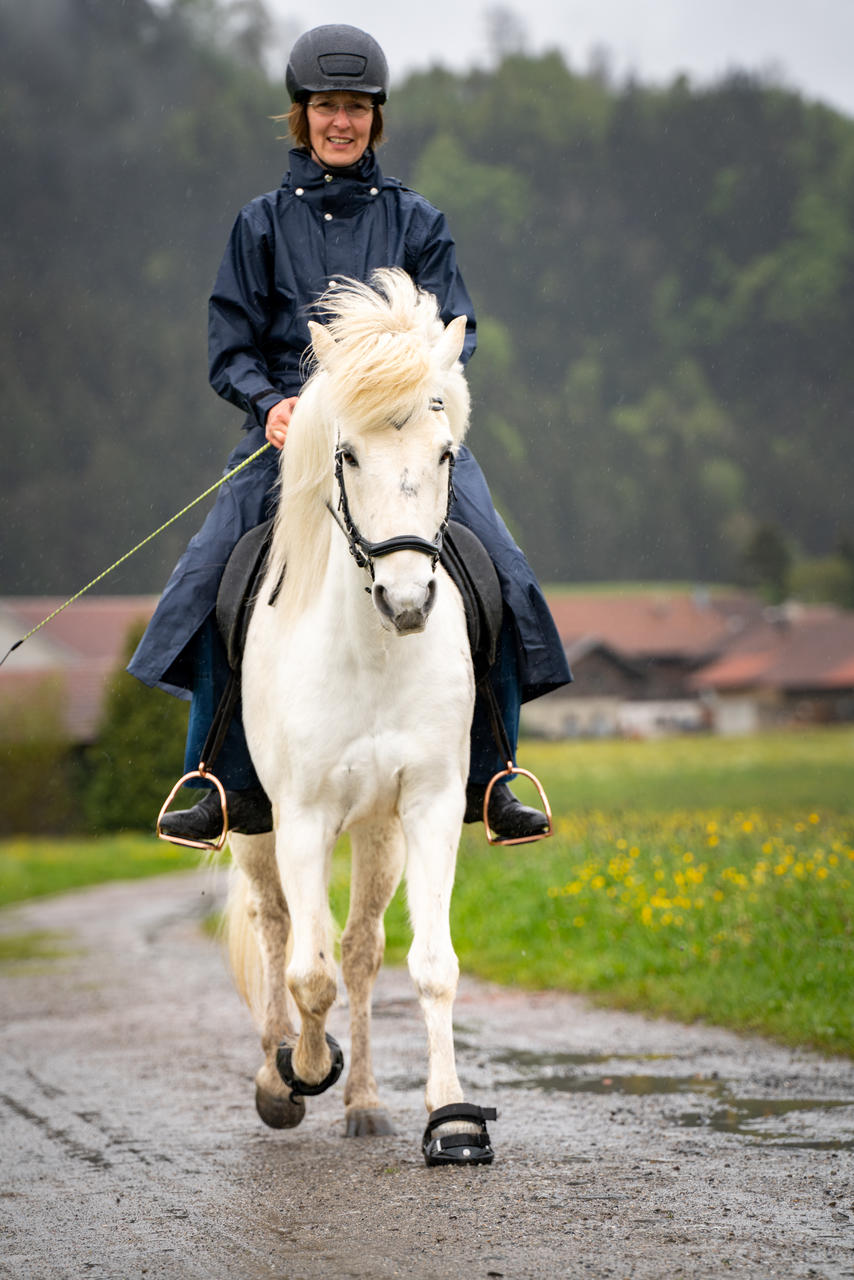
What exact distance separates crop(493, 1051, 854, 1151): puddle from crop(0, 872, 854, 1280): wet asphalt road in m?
0.02

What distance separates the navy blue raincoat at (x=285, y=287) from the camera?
6273 millimetres

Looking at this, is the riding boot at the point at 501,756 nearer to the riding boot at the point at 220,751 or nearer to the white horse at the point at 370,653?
the white horse at the point at 370,653

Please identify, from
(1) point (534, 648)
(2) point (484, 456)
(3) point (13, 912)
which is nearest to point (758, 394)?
(2) point (484, 456)

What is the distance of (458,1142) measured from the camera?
199 inches

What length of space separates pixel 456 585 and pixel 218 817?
4.30 ft

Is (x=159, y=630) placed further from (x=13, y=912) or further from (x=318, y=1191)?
(x=13, y=912)

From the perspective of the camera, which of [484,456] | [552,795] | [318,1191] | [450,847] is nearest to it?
[318,1191]

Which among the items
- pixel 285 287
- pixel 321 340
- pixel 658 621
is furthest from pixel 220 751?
pixel 658 621

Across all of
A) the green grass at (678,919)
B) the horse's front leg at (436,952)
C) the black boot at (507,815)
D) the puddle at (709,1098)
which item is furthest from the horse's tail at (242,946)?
the green grass at (678,919)

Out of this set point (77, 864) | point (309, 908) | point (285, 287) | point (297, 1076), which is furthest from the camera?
point (77, 864)

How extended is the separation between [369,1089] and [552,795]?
28665 millimetres

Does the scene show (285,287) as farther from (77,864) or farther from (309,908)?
(77,864)

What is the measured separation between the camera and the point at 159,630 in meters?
6.23

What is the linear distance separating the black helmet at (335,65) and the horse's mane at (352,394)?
34.9 inches
